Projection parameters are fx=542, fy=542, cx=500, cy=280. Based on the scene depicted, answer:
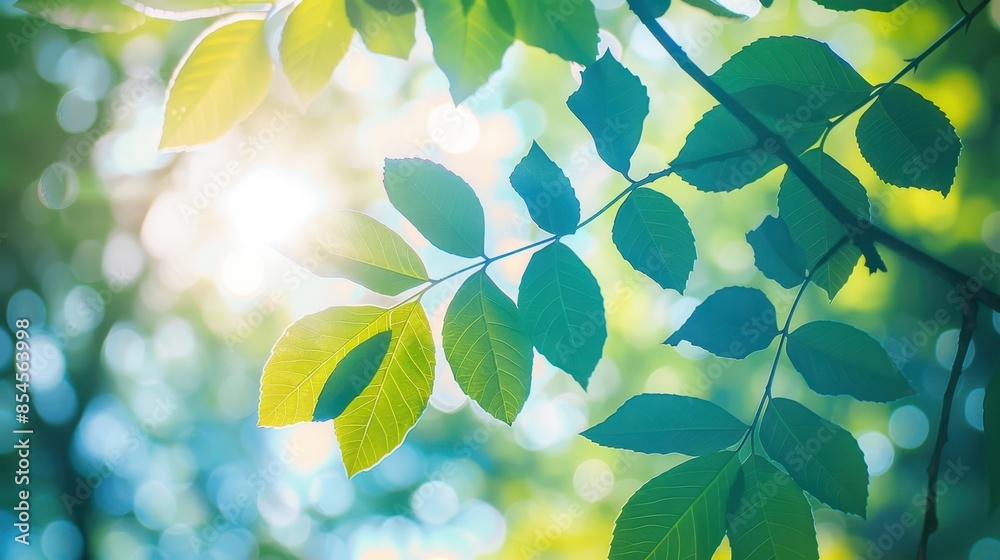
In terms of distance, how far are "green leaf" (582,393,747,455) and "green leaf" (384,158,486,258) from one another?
0.31 metres

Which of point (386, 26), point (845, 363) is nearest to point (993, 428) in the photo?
point (845, 363)

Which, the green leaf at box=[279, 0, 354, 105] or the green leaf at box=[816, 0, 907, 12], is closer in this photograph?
the green leaf at box=[816, 0, 907, 12]

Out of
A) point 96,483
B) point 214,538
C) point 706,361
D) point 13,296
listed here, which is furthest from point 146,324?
point 706,361

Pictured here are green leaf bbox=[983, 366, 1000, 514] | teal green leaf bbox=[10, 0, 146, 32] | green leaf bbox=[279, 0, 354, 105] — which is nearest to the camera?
green leaf bbox=[983, 366, 1000, 514]

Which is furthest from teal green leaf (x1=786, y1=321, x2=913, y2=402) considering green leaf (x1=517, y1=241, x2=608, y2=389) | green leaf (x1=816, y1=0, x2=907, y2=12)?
green leaf (x1=816, y1=0, x2=907, y2=12)

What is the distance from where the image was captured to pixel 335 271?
785 mm

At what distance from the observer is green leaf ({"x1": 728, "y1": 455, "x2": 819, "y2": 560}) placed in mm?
673

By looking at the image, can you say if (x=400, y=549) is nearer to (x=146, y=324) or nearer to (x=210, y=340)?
(x=210, y=340)

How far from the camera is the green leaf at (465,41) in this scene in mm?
859

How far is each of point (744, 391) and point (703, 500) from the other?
654 cm

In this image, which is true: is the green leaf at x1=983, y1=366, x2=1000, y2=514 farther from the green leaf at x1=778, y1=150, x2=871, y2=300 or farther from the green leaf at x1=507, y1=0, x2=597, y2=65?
the green leaf at x1=507, y1=0, x2=597, y2=65

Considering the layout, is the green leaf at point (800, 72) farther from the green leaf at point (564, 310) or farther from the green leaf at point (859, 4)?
the green leaf at point (564, 310)

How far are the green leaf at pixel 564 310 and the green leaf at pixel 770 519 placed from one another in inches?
11.0

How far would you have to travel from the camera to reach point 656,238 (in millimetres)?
775
